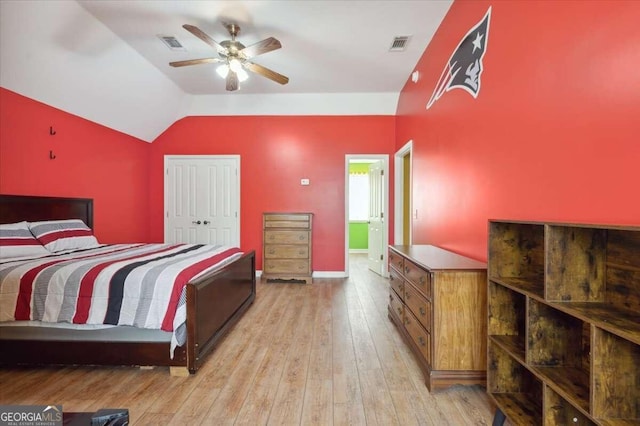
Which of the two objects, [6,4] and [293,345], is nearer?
[6,4]

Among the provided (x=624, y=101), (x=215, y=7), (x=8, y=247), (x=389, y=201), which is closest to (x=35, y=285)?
(x=8, y=247)

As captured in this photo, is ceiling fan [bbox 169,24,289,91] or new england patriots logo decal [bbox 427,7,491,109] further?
ceiling fan [bbox 169,24,289,91]

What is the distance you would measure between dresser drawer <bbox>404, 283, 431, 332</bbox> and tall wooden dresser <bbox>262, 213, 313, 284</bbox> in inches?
92.4

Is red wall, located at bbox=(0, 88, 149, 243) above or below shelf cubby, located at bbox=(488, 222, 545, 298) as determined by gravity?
above

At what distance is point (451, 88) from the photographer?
2.62m

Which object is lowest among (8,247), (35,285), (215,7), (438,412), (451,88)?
(438,412)

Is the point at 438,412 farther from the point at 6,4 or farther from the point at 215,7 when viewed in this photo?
the point at 6,4

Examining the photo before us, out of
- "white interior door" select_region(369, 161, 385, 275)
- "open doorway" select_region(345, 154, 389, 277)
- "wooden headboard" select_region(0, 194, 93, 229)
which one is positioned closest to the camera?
"wooden headboard" select_region(0, 194, 93, 229)

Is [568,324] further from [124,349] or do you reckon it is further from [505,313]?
[124,349]

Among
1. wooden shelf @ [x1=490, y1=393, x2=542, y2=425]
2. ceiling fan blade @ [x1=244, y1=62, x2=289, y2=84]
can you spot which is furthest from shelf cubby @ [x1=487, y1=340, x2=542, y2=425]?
ceiling fan blade @ [x1=244, y1=62, x2=289, y2=84]

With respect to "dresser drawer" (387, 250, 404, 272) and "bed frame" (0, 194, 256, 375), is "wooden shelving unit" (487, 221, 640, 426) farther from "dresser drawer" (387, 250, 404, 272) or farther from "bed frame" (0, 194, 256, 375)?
"bed frame" (0, 194, 256, 375)

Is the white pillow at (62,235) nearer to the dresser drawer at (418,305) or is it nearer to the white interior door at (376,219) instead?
the dresser drawer at (418,305)

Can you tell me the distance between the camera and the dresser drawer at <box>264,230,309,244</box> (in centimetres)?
460

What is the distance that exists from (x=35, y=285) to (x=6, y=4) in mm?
2247
